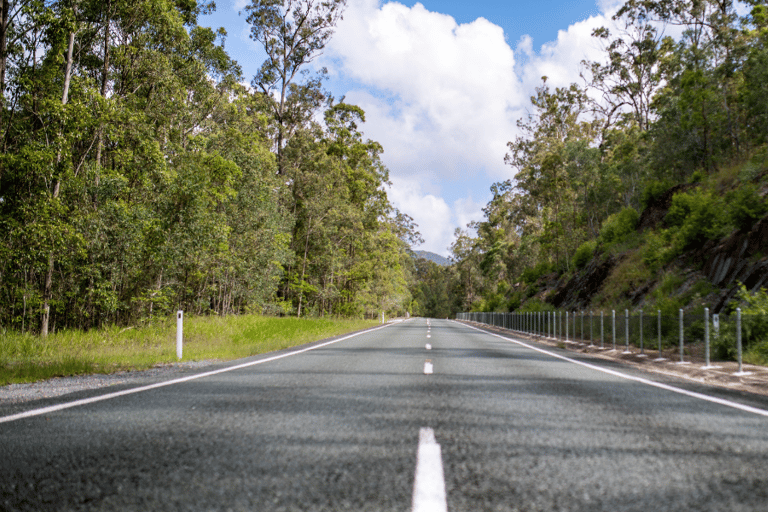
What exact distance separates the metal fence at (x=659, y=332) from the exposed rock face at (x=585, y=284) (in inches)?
196

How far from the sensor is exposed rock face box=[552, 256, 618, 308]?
1065 inches

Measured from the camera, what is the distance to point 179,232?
1630cm

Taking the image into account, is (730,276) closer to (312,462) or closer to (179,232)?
(312,462)

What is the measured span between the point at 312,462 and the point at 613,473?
5.57ft

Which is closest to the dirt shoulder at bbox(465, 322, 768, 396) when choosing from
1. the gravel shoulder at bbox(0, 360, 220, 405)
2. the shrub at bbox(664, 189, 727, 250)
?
the shrub at bbox(664, 189, 727, 250)

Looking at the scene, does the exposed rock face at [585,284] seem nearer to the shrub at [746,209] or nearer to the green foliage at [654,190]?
the green foliage at [654,190]

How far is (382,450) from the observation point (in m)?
3.12

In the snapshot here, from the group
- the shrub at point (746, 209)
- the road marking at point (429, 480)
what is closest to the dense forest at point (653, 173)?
the shrub at point (746, 209)

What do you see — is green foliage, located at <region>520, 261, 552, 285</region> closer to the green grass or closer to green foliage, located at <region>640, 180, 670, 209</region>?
green foliage, located at <region>640, 180, 670, 209</region>

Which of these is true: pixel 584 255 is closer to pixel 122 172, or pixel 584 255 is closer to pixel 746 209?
pixel 746 209

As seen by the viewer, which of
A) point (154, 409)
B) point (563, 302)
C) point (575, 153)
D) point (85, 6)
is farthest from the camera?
point (575, 153)

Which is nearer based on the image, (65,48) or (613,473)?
(613,473)

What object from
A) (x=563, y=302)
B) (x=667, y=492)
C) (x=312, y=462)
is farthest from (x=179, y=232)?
(x=563, y=302)

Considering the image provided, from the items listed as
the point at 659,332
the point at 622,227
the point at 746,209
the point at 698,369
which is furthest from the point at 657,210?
the point at 698,369
